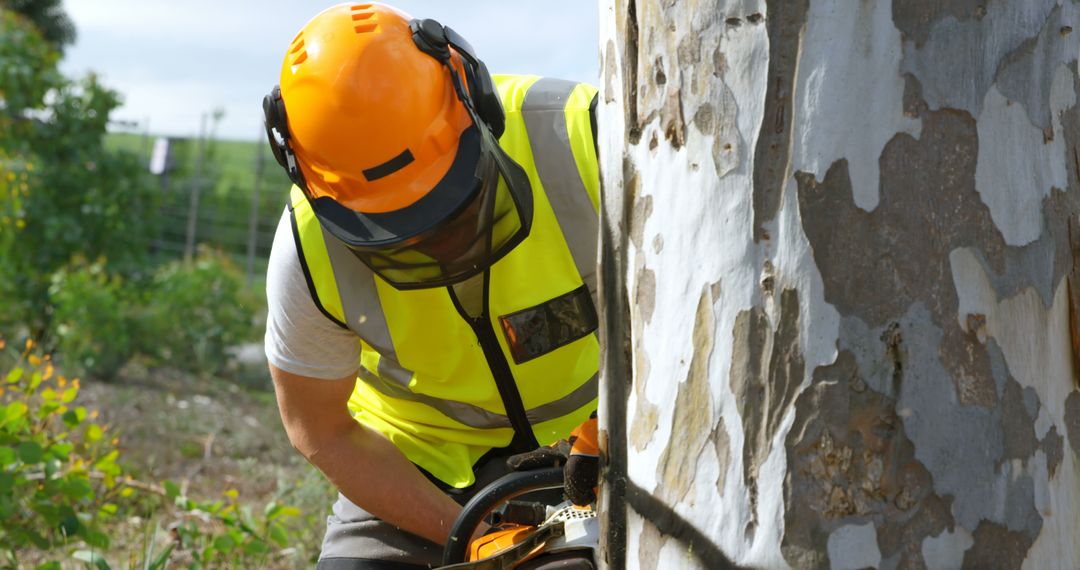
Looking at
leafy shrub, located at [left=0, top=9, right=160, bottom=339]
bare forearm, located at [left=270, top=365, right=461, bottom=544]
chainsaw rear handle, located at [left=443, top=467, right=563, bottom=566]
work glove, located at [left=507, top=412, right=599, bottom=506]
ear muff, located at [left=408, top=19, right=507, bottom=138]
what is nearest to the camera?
work glove, located at [left=507, top=412, right=599, bottom=506]

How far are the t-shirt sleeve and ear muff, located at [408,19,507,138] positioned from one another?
499mm

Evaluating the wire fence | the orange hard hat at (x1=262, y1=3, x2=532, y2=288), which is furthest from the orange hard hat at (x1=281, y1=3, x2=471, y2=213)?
the wire fence

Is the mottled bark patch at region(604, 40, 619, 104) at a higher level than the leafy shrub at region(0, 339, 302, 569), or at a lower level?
higher

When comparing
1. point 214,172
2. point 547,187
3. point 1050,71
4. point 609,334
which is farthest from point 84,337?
point 214,172

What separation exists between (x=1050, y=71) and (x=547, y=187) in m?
1.34

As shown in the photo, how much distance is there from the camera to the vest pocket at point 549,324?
2305 mm

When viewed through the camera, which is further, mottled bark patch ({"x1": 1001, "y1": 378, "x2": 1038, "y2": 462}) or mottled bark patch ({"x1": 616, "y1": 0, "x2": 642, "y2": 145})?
mottled bark patch ({"x1": 616, "y1": 0, "x2": 642, "y2": 145})

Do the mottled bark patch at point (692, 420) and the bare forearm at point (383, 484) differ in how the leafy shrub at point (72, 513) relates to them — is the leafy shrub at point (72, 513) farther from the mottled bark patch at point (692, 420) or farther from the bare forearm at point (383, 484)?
the mottled bark patch at point (692, 420)

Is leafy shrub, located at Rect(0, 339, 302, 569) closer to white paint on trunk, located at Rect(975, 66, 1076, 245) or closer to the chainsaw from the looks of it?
the chainsaw

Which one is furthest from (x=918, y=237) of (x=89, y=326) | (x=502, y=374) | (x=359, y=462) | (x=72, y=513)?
(x=89, y=326)

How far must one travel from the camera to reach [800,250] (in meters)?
1.07

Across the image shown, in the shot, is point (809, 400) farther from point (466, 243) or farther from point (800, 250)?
point (466, 243)

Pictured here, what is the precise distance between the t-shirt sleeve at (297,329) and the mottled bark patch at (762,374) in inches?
52.9

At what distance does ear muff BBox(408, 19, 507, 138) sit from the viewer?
2.08 m
